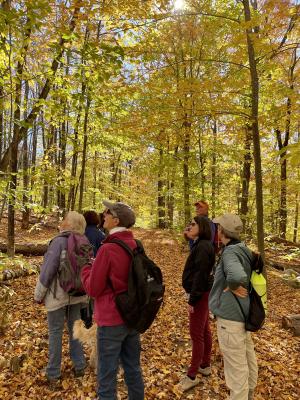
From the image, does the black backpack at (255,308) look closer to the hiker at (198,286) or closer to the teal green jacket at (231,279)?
the teal green jacket at (231,279)

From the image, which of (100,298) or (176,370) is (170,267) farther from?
(100,298)

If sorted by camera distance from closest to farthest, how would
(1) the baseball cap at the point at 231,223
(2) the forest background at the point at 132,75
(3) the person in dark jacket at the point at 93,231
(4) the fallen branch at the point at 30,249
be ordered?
(1) the baseball cap at the point at 231,223 < (2) the forest background at the point at 132,75 < (3) the person in dark jacket at the point at 93,231 < (4) the fallen branch at the point at 30,249

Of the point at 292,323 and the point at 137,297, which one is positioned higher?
the point at 137,297

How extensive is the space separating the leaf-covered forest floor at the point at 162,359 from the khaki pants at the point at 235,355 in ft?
2.66

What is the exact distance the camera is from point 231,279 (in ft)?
11.0

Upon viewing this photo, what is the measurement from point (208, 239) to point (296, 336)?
3538mm

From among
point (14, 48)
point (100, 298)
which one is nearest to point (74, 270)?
point (100, 298)

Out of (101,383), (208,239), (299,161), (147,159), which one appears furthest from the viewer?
(147,159)

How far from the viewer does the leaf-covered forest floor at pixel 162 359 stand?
4188 millimetres

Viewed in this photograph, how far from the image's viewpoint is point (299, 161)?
3645 mm

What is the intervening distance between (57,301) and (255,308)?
8.26 ft

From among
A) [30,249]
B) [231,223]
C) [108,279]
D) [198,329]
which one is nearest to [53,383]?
[198,329]

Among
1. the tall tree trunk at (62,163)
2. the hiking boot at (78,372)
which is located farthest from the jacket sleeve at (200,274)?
the tall tree trunk at (62,163)

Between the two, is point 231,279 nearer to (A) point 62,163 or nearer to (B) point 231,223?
(B) point 231,223
